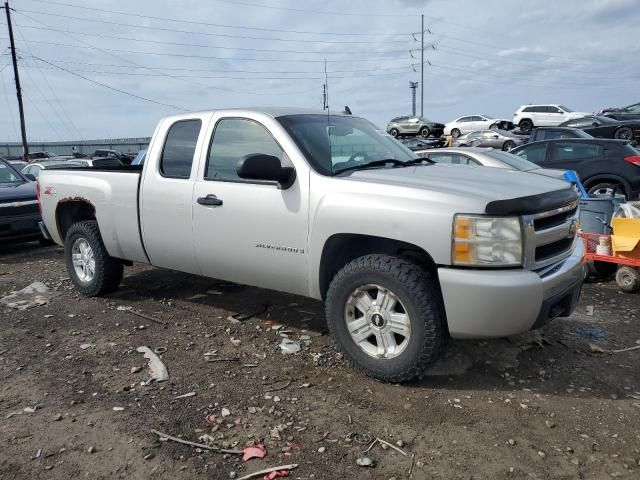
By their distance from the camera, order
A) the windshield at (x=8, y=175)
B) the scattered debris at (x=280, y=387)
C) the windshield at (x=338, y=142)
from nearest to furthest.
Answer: the scattered debris at (x=280, y=387) → the windshield at (x=338, y=142) → the windshield at (x=8, y=175)

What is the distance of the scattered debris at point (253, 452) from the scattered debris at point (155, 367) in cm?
115

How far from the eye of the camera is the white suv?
2877 centimetres

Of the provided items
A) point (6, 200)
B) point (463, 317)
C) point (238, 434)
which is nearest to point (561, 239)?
point (463, 317)

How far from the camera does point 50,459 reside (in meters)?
2.95

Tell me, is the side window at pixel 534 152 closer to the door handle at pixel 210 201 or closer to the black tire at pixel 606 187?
the black tire at pixel 606 187

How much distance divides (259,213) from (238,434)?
5.40 ft

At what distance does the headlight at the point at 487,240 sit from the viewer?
320 centimetres

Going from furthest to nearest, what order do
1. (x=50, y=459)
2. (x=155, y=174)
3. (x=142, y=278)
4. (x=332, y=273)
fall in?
(x=142, y=278) < (x=155, y=174) < (x=332, y=273) < (x=50, y=459)

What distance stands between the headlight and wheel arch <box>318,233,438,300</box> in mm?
299

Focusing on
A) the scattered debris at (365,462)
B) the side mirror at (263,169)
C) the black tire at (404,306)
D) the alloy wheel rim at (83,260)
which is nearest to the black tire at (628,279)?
the black tire at (404,306)

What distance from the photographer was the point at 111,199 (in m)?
5.28

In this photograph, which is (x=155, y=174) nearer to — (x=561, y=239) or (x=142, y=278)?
(x=142, y=278)

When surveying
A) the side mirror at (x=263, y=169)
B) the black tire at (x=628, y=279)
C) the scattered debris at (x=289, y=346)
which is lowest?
the scattered debris at (x=289, y=346)

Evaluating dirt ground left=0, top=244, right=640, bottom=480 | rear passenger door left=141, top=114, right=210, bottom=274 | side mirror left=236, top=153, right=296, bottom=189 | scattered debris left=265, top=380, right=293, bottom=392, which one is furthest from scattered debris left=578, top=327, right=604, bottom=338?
rear passenger door left=141, top=114, right=210, bottom=274
